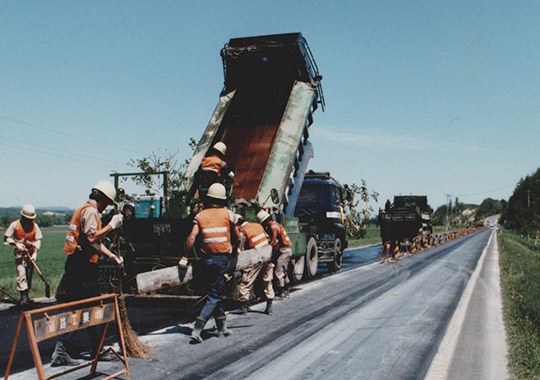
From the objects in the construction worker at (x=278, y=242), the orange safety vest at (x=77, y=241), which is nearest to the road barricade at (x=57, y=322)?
the orange safety vest at (x=77, y=241)

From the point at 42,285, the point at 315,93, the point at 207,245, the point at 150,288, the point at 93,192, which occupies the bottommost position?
the point at 42,285

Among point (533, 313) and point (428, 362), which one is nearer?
point (428, 362)

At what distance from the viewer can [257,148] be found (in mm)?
10836

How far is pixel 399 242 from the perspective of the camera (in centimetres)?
2605

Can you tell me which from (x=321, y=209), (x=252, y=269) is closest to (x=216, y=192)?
(x=252, y=269)

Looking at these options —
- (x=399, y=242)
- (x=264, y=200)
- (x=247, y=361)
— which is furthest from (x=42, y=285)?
(x=399, y=242)

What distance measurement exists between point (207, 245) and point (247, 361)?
1.58 m

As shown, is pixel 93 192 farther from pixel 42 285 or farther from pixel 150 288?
pixel 42 285

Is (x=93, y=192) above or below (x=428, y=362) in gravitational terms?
above

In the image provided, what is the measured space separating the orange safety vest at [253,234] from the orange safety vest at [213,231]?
203 cm

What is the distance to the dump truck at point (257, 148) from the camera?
856 cm

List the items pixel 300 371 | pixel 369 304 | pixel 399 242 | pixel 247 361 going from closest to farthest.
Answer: pixel 300 371 < pixel 247 361 < pixel 369 304 < pixel 399 242

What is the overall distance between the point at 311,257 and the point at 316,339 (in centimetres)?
682

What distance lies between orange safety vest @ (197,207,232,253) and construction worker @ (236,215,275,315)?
1733mm
